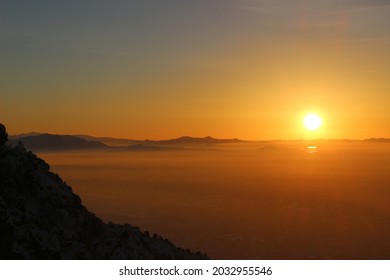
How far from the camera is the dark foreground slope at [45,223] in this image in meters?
21.0

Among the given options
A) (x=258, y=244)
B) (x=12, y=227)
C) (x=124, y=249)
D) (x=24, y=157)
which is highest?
(x=24, y=157)

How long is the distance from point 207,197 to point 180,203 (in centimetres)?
2605

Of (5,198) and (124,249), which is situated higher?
(5,198)

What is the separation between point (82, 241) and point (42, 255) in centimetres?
372

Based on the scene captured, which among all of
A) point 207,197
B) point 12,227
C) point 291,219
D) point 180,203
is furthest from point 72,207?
point 207,197

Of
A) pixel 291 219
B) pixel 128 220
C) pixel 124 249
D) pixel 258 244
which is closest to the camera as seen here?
pixel 124 249

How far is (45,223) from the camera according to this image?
2328 centimetres

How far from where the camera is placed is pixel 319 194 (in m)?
188

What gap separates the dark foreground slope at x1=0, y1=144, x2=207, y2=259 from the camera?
20984 millimetres

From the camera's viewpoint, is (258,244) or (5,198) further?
(258,244)

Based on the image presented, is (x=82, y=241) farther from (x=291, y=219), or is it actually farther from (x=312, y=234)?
(x=291, y=219)
